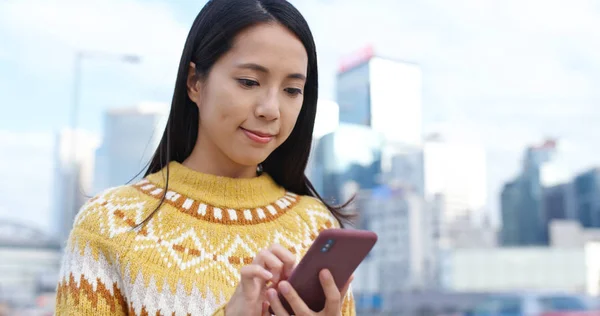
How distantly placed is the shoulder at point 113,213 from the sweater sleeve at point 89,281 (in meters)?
0.02

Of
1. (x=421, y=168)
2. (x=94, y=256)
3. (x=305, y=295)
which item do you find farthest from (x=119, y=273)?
(x=421, y=168)

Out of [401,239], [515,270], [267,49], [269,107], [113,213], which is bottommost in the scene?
[515,270]

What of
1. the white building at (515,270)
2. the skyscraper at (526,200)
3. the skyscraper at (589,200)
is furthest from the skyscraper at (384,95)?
the skyscraper at (526,200)

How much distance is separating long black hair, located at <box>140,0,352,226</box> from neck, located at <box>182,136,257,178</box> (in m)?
0.05

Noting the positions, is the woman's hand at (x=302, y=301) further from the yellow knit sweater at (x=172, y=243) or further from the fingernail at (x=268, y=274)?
the yellow knit sweater at (x=172, y=243)

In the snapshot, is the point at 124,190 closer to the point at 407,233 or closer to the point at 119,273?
the point at 119,273

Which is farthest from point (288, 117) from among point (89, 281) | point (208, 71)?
point (89, 281)

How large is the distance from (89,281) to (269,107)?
491 millimetres

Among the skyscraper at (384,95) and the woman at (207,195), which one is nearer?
the woman at (207,195)

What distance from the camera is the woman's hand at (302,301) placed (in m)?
1.15

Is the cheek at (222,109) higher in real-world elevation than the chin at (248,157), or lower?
higher

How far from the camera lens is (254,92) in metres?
1.40

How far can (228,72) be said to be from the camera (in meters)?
1.42

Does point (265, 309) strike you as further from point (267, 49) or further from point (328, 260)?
point (267, 49)
